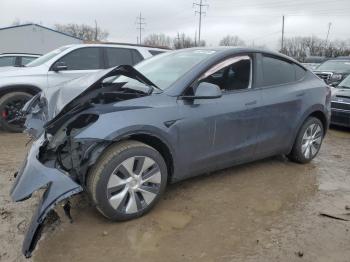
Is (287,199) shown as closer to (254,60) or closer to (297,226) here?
(297,226)

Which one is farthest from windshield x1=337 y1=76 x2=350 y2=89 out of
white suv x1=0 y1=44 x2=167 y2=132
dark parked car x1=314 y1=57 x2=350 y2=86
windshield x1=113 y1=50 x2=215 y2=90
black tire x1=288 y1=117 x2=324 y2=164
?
windshield x1=113 y1=50 x2=215 y2=90

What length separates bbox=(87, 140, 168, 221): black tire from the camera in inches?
134

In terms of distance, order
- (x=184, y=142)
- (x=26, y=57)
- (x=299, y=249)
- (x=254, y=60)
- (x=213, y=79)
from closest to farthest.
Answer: (x=299, y=249)
(x=184, y=142)
(x=213, y=79)
(x=254, y=60)
(x=26, y=57)

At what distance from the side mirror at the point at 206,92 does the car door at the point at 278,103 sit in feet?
3.16

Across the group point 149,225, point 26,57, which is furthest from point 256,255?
point 26,57

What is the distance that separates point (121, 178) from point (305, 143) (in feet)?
9.76

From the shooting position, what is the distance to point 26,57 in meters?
11.9

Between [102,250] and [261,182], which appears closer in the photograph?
[102,250]

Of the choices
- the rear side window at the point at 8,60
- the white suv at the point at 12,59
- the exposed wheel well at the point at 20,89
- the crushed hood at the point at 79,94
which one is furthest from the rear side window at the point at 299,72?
the rear side window at the point at 8,60

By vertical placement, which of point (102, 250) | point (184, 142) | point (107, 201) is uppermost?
point (184, 142)

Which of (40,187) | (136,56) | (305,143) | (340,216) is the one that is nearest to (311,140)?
(305,143)

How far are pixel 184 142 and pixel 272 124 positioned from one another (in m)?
1.41

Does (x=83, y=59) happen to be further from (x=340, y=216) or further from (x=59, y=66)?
(x=340, y=216)

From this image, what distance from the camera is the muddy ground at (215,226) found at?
10.5 feet
